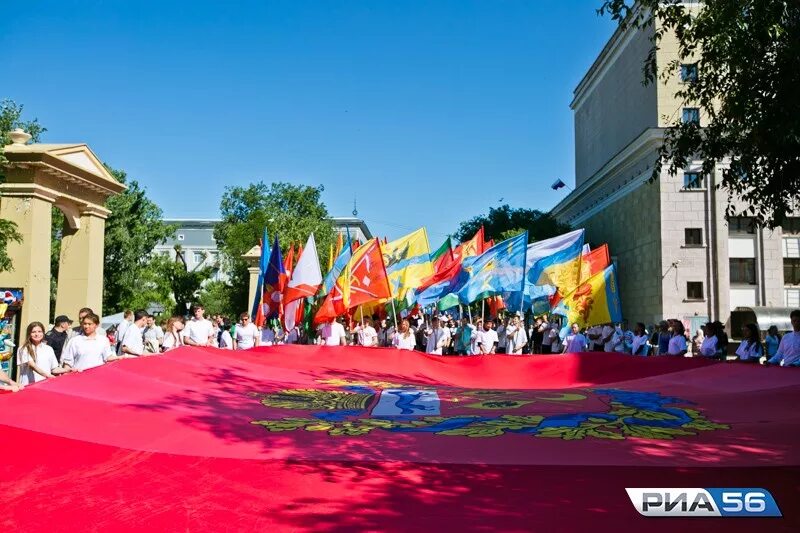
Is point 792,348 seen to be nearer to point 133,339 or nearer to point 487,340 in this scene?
point 487,340

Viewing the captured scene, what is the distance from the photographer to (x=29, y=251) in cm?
1497

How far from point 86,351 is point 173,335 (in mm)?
5423

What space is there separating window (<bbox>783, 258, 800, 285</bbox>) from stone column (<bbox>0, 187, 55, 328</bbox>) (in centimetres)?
3779

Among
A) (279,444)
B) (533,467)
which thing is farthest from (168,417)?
(533,467)

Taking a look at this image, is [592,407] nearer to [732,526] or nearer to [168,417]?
[732,526]

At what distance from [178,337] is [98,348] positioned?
5.30 m

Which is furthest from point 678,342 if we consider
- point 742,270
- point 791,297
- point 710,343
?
point 791,297

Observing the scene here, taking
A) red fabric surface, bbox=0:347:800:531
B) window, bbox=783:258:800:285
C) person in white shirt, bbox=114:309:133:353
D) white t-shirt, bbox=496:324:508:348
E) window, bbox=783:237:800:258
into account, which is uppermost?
window, bbox=783:237:800:258

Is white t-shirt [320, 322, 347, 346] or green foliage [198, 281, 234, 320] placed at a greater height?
green foliage [198, 281, 234, 320]

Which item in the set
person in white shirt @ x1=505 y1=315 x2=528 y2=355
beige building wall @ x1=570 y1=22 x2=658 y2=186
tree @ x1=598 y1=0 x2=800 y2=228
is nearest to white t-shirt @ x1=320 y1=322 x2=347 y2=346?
person in white shirt @ x1=505 y1=315 x2=528 y2=355

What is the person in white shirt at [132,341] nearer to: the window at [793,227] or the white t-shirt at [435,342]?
the white t-shirt at [435,342]

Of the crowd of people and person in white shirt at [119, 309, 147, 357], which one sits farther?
person in white shirt at [119, 309, 147, 357]

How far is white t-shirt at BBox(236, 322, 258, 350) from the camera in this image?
49.3 ft

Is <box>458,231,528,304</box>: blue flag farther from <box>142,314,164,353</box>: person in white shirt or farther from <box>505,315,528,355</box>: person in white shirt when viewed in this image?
<box>142,314,164,353</box>: person in white shirt
